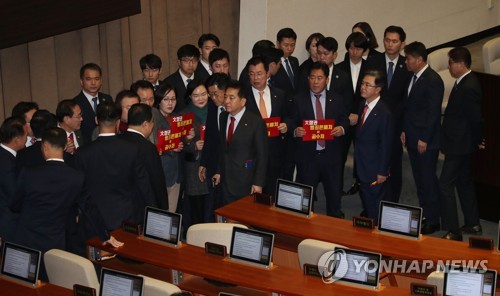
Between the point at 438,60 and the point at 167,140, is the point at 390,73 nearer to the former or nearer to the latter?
the point at 438,60

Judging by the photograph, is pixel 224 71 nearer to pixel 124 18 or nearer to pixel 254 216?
pixel 124 18

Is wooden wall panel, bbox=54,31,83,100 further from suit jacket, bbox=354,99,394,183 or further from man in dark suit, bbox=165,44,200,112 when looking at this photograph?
suit jacket, bbox=354,99,394,183

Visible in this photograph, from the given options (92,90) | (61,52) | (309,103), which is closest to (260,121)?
(309,103)

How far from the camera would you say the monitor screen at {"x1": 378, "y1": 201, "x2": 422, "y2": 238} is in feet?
21.2

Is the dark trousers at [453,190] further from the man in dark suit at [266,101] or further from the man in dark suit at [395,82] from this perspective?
the man in dark suit at [266,101]

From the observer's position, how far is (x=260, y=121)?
7.43 m

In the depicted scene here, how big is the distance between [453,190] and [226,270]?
291cm

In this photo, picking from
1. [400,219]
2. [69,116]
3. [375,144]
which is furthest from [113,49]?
[400,219]

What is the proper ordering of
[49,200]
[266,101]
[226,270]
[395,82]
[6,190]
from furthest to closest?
[395,82] < [266,101] < [6,190] < [49,200] < [226,270]

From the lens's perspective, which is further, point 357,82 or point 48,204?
point 357,82

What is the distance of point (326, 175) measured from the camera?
26.7 ft

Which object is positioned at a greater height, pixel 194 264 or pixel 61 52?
pixel 61 52

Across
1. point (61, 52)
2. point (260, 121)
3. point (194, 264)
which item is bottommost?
point (194, 264)

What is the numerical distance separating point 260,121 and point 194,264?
172cm
